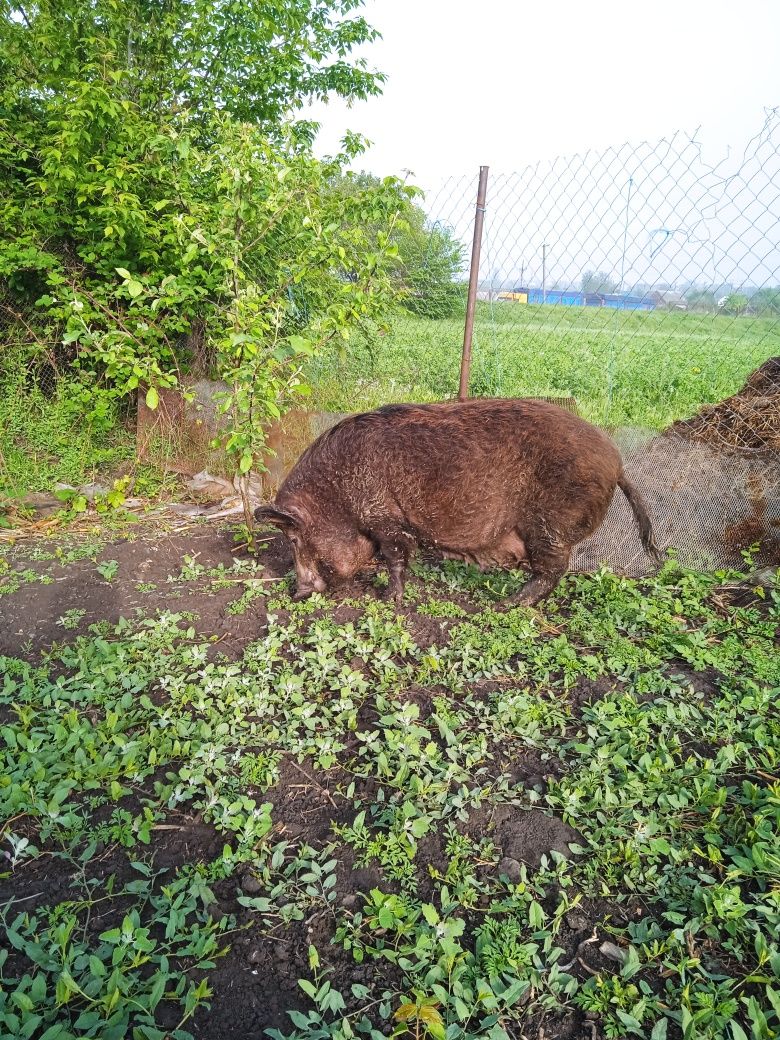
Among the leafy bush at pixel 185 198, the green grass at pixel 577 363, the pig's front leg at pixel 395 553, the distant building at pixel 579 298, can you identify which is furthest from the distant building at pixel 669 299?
the pig's front leg at pixel 395 553

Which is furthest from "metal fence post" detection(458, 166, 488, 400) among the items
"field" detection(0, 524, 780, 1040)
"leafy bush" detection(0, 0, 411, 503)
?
"field" detection(0, 524, 780, 1040)

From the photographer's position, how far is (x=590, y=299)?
17.4 ft

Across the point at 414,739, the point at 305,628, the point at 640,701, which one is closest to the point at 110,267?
the point at 305,628

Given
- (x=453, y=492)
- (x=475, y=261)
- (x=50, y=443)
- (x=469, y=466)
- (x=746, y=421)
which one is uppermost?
(x=475, y=261)

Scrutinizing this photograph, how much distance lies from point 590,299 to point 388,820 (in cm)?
440

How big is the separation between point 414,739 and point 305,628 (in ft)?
4.35

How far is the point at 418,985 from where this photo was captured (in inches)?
74.4

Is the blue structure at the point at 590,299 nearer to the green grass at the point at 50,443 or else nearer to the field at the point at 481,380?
the field at the point at 481,380

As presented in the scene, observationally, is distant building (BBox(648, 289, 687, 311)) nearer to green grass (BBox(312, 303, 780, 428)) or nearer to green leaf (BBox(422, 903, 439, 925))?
green grass (BBox(312, 303, 780, 428))

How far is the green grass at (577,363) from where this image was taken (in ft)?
18.4

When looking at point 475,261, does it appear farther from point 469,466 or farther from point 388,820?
point 388,820

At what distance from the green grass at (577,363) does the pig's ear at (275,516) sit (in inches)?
83.9

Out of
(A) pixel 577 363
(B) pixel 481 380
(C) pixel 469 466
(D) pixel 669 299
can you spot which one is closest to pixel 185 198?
(C) pixel 469 466

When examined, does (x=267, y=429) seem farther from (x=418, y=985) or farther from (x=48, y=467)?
(x=418, y=985)
